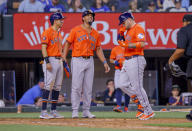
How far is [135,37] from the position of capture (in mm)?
8633

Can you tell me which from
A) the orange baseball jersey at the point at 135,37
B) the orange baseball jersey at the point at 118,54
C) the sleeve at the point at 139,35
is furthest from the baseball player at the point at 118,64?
the sleeve at the point at 139,35

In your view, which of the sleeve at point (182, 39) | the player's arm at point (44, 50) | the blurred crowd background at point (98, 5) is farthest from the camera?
the blurred crowd background at point (98, 5)

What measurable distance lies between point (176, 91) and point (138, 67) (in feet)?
22.1

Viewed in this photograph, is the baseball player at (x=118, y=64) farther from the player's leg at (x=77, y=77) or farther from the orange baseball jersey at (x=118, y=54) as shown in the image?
the player's leg at (x=77, y=77)

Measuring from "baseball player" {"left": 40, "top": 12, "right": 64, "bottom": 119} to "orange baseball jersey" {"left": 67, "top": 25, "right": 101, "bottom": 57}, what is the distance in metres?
0.34

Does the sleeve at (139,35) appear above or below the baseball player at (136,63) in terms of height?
above

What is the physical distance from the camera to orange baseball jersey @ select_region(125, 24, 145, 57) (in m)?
8.51

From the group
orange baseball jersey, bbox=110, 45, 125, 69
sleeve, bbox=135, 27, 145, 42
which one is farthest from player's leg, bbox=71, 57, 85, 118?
orange baseball jersey, bbox=110, 45, 125, 69

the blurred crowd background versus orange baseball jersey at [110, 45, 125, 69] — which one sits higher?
the blurred crowd background

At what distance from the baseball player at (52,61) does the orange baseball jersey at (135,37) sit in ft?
4.97

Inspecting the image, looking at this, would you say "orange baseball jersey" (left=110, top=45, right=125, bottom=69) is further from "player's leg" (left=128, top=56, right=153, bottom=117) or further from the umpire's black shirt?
the umpire's black shirt

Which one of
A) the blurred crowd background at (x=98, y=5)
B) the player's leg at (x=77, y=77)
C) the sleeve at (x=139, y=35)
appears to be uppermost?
the blurred crowd background at (x=98, y=5)

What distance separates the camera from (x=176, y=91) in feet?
48.8

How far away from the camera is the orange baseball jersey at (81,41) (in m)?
9.07
